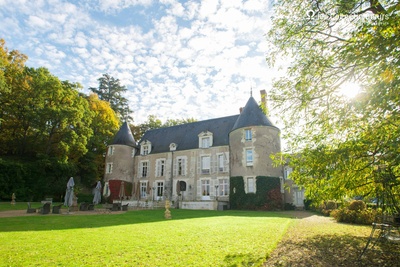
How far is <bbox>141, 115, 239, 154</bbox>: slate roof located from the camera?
2753 centimetres

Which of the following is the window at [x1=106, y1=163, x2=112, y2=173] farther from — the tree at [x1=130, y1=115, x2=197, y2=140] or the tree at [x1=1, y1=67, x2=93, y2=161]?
the tree at [x1=130, y1=115, x2=197, y2=140]

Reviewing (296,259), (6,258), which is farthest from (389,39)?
(6,258)

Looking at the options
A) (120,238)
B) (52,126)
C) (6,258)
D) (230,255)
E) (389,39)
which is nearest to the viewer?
(389,39)

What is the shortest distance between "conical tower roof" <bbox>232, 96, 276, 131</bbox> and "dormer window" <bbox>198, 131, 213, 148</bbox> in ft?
11.9

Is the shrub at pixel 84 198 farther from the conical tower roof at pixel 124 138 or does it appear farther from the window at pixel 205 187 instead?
the window at pixel 205 187

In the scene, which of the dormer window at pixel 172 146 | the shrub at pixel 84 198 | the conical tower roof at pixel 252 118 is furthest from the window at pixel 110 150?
the conical tower roof at pixel 252 118

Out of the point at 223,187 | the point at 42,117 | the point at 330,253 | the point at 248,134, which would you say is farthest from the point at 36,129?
the point at 330,253

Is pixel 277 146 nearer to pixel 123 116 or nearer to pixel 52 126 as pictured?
pixel 52 126

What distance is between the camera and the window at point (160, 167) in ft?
95.6

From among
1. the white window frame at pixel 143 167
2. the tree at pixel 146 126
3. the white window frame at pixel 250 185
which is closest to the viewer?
the white window frame at pixel 250 185

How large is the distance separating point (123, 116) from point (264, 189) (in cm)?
3226

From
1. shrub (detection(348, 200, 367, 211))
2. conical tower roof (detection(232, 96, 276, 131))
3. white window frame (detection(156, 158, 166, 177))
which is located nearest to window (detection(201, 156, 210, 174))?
conical tower roof (detection(232, 96, 276, 131))

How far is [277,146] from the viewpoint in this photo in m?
24.2

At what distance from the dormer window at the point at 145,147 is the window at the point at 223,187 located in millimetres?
10935
